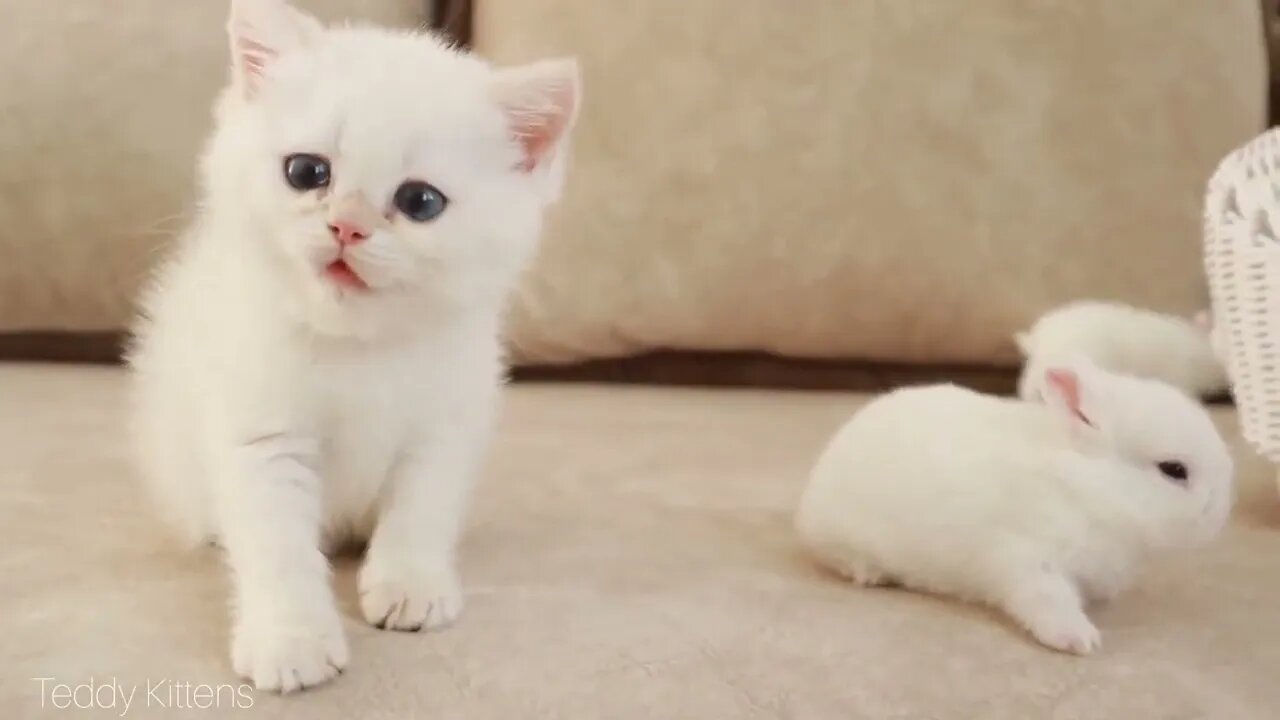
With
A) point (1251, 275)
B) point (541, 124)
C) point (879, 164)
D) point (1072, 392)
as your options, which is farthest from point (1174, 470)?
point (879, 164)

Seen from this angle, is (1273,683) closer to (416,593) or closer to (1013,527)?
(1013,527)

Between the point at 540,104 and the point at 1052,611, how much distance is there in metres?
0.46

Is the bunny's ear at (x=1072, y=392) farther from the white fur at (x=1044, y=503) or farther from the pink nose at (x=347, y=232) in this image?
the pink nose at (x=347, y=232)

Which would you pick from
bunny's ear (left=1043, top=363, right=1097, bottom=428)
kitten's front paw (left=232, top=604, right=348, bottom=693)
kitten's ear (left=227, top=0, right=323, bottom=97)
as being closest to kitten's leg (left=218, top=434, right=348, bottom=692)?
kitten's front paw (left=232, top=604, right=348, bottom=693)

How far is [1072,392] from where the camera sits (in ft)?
2.83

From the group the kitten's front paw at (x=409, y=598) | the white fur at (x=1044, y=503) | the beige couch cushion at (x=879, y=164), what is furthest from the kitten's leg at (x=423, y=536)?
the beige couch cushion at (x=879, y=164)

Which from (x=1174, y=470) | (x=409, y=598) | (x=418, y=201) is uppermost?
(x=418, y=201)

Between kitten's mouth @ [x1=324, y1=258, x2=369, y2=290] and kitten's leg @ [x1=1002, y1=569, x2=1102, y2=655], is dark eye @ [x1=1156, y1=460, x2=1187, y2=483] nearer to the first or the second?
kitten's leg @ [x1=1002, y1=569, x2=1102, y2=655]

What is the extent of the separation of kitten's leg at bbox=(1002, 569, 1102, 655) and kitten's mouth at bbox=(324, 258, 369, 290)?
0.46m

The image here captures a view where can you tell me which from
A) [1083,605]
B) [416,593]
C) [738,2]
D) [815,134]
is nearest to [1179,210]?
[815,134]

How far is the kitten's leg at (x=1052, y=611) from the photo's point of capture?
2.53ft

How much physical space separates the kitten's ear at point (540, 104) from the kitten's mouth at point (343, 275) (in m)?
0.15

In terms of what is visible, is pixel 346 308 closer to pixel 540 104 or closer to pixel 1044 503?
pixel 540 104

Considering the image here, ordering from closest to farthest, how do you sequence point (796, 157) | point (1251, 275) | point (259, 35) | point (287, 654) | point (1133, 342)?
point (287, 654) → point (259, 35) → point (1251, 275) → point (1133, 342) → point (796, 157)
